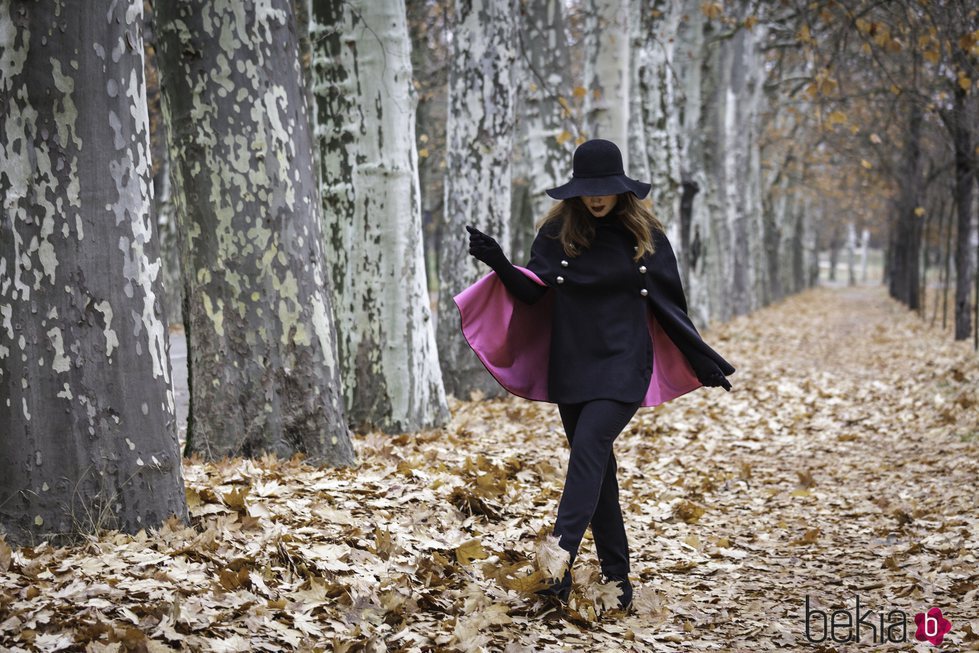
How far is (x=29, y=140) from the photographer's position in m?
3.78

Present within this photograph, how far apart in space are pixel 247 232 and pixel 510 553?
8.38 ft

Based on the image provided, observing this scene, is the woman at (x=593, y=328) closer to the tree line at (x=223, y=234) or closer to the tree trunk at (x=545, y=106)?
the tree line at (x=223, y=234)

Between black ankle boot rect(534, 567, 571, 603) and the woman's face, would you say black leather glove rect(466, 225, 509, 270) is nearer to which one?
the woman's face

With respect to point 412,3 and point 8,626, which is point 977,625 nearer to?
point 8,626

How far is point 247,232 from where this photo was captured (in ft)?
18.8

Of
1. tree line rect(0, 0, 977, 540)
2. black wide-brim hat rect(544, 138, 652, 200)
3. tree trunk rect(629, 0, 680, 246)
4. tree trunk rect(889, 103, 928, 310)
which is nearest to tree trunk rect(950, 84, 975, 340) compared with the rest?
tree trunk rect(889, 103, 928, 310)

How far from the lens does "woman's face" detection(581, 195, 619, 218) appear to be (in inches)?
168

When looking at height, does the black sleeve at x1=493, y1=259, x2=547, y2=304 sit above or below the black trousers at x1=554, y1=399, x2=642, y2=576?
above

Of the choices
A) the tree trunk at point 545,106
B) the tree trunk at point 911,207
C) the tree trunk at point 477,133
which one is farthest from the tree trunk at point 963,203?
the tree trunk at point 477,133

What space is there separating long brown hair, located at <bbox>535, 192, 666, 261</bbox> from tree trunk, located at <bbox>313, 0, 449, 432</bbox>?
356 centimetres

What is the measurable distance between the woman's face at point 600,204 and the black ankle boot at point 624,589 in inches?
67.8

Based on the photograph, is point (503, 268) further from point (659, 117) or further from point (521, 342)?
point (659, 117)

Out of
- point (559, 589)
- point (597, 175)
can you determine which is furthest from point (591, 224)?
point (559, 589)

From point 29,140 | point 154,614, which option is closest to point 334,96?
point 29,140
